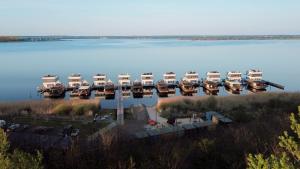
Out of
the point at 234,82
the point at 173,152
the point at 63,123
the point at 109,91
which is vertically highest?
the point at 173,152

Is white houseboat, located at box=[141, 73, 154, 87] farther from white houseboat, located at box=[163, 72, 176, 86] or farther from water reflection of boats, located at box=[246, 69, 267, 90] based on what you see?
water reflection of boats, located at box=[246, 69, 267, 90]

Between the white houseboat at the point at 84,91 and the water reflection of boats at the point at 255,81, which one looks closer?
the white houseboat at the point at 84,91

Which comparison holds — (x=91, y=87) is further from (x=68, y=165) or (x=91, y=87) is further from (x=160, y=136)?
(x=68, y=165)

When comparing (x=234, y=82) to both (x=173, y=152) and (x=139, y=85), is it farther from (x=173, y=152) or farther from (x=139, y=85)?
(x=173, y=152)

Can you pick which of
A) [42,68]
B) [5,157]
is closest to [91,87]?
[42,68]

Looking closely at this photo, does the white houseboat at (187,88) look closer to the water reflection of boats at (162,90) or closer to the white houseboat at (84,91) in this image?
the water reflection of boats at (162,90)

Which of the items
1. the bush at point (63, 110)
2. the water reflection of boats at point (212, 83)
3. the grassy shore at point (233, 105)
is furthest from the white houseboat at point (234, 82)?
the bush at point (63, 110)

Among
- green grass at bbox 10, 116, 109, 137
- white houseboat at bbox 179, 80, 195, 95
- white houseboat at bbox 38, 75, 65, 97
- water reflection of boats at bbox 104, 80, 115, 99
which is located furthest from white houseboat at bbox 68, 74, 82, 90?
green grass at bbox 10, 116, 109, 137

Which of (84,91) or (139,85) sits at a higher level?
(139,85)

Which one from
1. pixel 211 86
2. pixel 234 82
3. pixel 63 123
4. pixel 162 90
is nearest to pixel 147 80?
pixel 162 90
